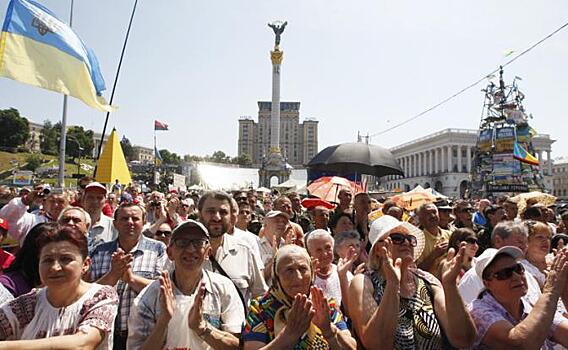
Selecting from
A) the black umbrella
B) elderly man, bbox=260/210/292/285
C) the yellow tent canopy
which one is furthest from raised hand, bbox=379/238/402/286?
the yellow tent canopy

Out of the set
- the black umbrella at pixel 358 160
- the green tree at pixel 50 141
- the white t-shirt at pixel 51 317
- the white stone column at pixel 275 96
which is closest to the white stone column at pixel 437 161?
Answer: the white stone column at pixel 275 96

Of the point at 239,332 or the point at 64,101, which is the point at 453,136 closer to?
the point at 64,101

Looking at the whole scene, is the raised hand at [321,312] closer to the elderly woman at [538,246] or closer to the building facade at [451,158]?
the elderly woman at [538,246]

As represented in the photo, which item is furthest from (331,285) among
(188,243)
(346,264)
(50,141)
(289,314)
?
(50,141)

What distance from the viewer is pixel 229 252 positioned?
10.9 ft

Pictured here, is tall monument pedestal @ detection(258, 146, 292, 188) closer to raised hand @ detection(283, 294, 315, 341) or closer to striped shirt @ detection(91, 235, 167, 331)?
striped shirt @ detection(91, 235, 167, 331)

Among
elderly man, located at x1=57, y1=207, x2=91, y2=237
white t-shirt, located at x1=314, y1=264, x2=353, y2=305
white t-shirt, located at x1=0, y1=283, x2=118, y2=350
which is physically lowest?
white t-shirt, located at x1=314, y1=264, x2=353, y2=305

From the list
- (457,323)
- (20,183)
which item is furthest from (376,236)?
(20,183)

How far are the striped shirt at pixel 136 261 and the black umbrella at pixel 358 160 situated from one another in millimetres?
5980

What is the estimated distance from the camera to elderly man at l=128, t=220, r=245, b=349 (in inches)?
88.3

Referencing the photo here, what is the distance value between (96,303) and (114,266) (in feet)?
1.64

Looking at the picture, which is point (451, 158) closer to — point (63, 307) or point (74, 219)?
→ point (74, 219)

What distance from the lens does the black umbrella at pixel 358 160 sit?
28.7 ft

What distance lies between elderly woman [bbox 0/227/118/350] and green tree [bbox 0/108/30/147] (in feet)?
287
